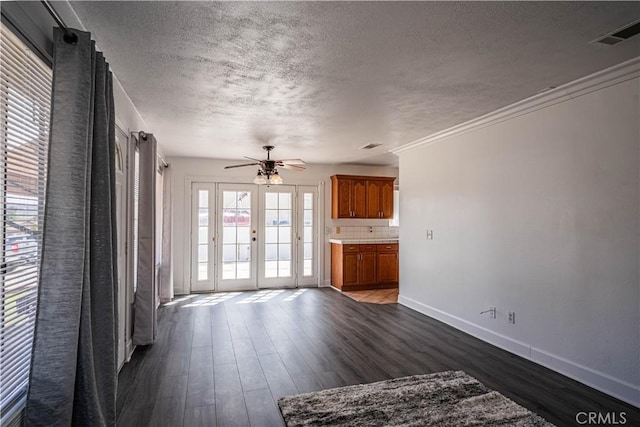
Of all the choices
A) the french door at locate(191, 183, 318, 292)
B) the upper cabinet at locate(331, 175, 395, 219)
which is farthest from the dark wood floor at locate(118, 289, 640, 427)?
the upper cabinet at locate(331, 175, 395, 219)

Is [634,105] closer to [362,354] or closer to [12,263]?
[362,354]

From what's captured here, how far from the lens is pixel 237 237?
6.95 meters

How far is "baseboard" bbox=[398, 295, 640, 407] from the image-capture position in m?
2.75

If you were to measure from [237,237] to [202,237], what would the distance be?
62cm

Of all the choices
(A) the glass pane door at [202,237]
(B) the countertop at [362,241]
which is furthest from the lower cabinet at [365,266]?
(A) the glass pane door at [202,237]

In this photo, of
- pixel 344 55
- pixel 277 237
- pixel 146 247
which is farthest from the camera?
pixel 277 237

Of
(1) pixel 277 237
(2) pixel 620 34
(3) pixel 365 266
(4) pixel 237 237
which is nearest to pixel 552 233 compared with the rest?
(2) pixel 620 34

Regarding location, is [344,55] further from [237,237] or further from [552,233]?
[237,237]

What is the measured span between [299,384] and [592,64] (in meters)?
3.26

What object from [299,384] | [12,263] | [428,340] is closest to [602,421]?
[428,340]

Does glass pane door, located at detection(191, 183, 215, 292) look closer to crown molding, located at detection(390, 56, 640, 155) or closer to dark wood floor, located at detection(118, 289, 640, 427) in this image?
dark wood floor, located at detection(118, 289, 640, 427)

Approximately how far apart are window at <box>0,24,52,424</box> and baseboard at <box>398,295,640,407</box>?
148 inches

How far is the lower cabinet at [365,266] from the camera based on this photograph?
22.6ft

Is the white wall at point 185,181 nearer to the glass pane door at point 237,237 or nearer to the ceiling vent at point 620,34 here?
the glass pane door at point 237,237
